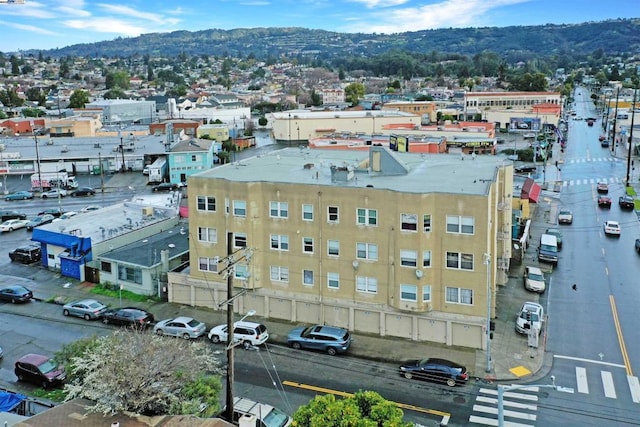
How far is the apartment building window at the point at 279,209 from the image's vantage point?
3553 centimetres

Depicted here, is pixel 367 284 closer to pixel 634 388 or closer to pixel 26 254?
pixel 634 388

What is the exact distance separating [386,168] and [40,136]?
85.4 m

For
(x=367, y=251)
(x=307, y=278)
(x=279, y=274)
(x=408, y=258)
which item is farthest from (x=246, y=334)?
(x=408, y=258)

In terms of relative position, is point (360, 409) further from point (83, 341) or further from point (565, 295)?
point (565, 295)

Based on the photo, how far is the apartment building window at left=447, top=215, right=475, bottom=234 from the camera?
32.2m

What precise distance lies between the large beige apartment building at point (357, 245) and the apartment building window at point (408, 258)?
0.06 metres

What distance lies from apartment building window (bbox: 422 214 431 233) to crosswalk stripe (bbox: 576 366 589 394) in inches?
389

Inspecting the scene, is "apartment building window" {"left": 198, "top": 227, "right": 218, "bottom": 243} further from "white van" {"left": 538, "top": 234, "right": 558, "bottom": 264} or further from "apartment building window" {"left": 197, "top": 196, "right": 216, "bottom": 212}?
"white van" {"left": 538, "top": 234, "right": 558, "bottom": 264}

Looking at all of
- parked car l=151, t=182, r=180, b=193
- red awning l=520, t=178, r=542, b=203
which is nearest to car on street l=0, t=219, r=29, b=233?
parked car l=151, t=182, r=180, b=193

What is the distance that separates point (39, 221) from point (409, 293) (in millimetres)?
41272

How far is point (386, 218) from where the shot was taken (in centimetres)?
3331

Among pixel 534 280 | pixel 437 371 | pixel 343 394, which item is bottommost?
pixel 343 394

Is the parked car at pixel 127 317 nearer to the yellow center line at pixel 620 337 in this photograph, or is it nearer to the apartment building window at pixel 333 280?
the apartment building window at pixel 333 280

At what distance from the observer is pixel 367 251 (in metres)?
33.9
